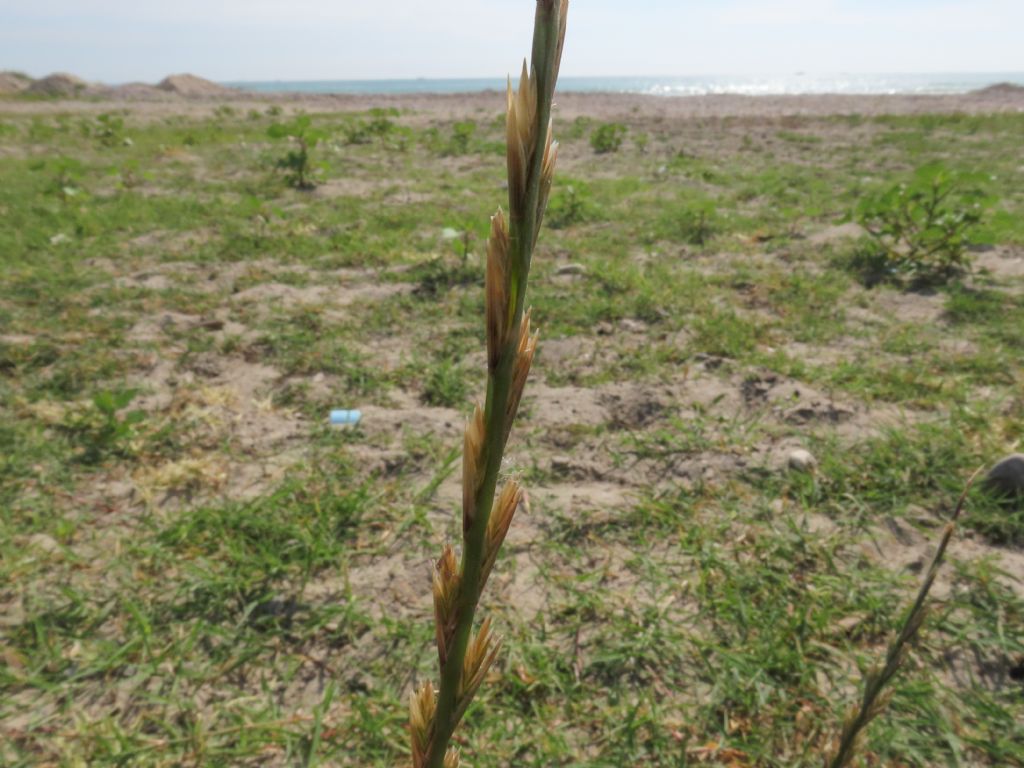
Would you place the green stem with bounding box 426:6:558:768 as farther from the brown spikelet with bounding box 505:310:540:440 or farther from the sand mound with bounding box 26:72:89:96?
the sand mound with bounding box 26:72:89:96

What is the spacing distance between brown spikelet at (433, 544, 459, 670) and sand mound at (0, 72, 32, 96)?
4526 cm

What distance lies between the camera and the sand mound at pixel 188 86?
1827 inches

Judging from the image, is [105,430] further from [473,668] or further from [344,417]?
[473,668]

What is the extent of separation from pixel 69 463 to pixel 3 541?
1.76 feet

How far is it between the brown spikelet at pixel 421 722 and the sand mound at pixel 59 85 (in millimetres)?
44765

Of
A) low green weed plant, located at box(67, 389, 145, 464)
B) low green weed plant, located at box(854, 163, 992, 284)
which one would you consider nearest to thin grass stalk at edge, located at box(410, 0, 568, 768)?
low green weed plant, located at box(67, 389, 145, 464)

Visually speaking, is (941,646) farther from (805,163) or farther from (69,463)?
(805,163)

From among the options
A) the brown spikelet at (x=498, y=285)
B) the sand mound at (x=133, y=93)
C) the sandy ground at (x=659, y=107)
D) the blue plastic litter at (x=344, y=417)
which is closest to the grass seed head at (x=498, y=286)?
the brown spikelet at (x=498, y=285)

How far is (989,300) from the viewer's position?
15.0 ft

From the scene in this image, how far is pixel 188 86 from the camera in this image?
4919cm

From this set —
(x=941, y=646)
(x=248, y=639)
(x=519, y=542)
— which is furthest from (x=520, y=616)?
(x=941, y=646)

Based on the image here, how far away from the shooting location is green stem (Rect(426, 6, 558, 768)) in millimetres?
303

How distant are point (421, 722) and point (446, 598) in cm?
13

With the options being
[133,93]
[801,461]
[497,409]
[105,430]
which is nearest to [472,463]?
[497,409]
